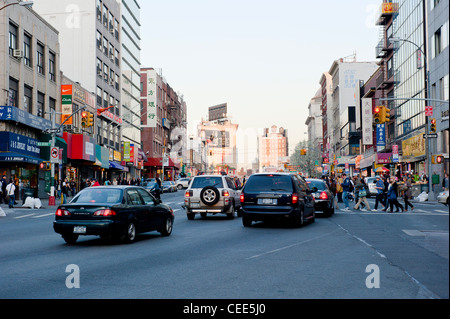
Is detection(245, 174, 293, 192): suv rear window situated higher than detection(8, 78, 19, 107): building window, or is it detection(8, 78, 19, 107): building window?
detection(8, 78, 19, 107): building window

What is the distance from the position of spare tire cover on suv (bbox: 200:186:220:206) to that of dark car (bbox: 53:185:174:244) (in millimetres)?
7300

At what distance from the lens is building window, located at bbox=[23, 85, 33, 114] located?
42.2 metres

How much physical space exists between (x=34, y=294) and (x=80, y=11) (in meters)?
60.8

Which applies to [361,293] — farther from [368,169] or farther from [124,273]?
[368,169]

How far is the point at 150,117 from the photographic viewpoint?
95.8 meters

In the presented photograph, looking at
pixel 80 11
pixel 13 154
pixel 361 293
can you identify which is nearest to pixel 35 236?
pixel 361 293

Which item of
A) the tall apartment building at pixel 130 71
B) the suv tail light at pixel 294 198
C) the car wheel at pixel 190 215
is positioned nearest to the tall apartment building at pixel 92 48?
the tall apartment building at pixel 130 71

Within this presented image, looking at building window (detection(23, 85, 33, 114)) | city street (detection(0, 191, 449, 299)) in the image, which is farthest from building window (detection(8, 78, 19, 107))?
city street (detection(0, 191, 449, 299))

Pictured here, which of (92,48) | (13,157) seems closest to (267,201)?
(13,157)

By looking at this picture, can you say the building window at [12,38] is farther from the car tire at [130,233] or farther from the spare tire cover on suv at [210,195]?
the car tire at [130,233]

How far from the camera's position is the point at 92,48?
6322 cm

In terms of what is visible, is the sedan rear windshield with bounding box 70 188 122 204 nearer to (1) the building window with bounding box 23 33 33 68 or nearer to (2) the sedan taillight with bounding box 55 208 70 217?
(2) the sedan taillight with bounding box 55 208 70 217

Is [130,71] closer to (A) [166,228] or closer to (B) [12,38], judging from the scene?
(B) [12,38]

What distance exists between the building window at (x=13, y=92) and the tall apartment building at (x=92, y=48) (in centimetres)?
2062
